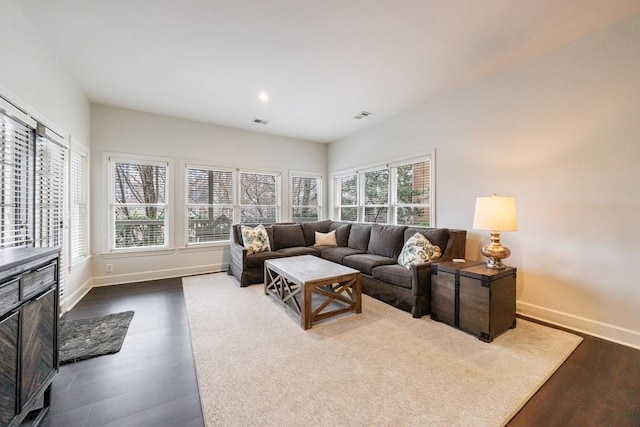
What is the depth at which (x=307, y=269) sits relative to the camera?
308 centimetres

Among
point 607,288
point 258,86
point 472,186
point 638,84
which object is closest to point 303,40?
point 258,86

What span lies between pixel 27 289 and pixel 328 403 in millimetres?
1785

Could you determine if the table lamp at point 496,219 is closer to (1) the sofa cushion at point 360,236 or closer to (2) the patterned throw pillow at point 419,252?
(2) the patterned throw pillow at point 419,252

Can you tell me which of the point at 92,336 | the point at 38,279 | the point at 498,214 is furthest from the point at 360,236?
the point at 38,279

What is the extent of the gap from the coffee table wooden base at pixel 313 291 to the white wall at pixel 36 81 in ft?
8.28

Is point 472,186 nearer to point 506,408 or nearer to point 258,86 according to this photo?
point 506,408

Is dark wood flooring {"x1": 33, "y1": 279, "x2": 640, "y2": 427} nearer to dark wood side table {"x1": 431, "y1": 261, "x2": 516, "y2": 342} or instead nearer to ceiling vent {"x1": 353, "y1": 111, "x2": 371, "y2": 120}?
dark wood side table {"x1": 431, "y1": 261, "x2": 516, "y2": 342}

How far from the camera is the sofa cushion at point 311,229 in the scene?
520cm

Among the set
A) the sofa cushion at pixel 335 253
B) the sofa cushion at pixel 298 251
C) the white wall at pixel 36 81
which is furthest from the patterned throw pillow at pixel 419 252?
the white wall at pixel 36 81

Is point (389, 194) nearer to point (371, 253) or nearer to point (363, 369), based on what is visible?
point (371, 253)

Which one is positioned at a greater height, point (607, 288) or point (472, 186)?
point (472, 186)

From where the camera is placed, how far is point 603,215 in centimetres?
243

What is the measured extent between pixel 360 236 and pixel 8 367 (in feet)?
13.1

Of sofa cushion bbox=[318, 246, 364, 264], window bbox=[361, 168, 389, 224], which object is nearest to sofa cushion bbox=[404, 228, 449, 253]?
sofa cushion bbox=[318, 246, 364, 264]
